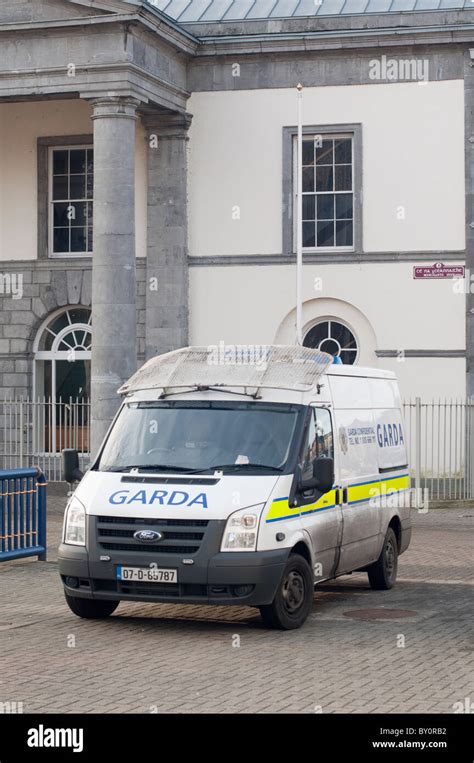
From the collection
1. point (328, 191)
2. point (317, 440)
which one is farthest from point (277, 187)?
point (317, 440)

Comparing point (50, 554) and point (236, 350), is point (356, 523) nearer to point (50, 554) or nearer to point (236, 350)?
point (236, 350)

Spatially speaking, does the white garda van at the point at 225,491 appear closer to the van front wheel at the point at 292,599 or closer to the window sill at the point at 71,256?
the van front wheel at the point at 292,599

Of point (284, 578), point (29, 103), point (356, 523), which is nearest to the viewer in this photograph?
point (284, 578)

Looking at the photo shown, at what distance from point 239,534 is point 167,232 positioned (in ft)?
59.7

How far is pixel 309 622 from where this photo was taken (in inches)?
478

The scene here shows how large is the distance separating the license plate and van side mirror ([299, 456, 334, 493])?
1.43 m

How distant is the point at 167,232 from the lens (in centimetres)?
2886

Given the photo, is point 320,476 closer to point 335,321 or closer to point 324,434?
point 324,434

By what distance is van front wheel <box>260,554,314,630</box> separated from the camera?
37.5 feet

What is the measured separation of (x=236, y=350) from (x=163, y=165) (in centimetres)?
1666

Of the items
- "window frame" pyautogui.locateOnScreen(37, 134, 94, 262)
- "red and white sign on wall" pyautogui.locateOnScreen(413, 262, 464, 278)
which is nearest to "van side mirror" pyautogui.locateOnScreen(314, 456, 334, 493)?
"red and white sign on wall" pyautogui.locateOnScreen(413, 262, 464, 278)

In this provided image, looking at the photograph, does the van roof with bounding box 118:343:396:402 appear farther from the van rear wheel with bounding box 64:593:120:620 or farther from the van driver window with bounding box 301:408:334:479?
the van rear wheel with bounding box 64:593:120:620

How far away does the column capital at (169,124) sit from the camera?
28.6 meters
